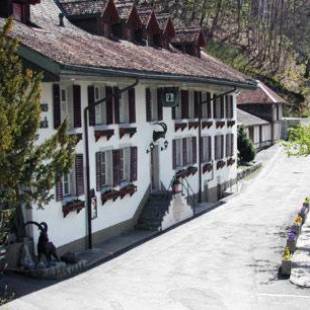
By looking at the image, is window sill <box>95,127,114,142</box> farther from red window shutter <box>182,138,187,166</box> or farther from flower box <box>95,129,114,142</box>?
red window shutter <box>182,138,187,166</box>

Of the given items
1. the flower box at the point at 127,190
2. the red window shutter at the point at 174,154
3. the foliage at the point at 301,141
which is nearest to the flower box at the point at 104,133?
the flower box at the point at 127,190

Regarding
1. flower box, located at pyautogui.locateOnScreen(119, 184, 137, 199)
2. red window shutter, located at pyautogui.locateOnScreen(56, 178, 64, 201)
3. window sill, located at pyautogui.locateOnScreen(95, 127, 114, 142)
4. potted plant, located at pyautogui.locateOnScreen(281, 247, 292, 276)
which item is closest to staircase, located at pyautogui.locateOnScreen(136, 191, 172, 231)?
flower box, located at pyautogui.locateOnScreen(119, 184, 137, 199)

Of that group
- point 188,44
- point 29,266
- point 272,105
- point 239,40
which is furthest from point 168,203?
point 239,40

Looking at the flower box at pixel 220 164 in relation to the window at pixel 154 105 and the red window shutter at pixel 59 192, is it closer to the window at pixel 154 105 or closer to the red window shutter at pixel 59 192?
the window at pixel 154 105

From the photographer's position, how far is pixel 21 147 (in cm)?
1155

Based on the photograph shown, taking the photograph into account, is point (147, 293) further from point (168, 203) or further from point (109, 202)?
point (168, 203)

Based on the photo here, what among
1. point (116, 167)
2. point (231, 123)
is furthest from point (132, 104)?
point (231, 123)

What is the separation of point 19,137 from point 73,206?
828cm

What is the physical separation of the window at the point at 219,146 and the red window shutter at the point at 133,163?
32.1 feet

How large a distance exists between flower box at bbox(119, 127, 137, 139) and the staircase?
301 centimetres

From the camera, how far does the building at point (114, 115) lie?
18578 millimetres

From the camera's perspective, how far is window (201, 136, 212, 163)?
31250 mm

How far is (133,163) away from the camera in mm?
23656

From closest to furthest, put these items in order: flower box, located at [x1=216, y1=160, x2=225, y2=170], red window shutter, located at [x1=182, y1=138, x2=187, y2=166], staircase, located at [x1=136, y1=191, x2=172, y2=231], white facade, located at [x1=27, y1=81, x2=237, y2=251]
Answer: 1. white facade, located at [x1=27, y1=81, x2=237, y2=251]
2. staircase, located at [x1=136, y1=191, x2=172, y2=231]
3. red window shutter, located at [x1=182, y1=138, x2=187, y2=166]
4. flower box, located at [x1=216, y1=160, x2=225, y2=170]
